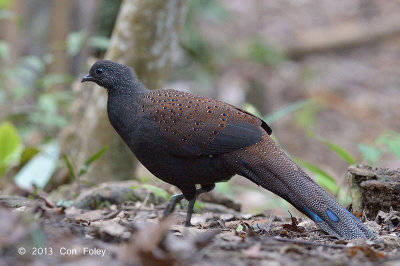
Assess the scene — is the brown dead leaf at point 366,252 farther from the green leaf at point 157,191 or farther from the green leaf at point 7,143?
the green leaf at point 7,143

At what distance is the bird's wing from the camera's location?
14.4 feet

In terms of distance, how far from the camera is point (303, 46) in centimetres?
1677

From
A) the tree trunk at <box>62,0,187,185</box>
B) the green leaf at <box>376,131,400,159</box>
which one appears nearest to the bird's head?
the tree trunk at <box>62,0,187,185</box>

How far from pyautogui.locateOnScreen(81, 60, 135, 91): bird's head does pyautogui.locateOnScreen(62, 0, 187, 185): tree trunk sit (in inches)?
57.6

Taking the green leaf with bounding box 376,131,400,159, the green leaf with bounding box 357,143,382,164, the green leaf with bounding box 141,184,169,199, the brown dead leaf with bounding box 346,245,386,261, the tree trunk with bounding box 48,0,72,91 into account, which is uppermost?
the tree trunk with bounding box 48,0,72,91

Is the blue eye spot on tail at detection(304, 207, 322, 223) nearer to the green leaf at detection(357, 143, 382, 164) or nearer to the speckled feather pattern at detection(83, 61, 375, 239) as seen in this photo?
the speckled feather pattern at detection(83, 61, 375, 239)

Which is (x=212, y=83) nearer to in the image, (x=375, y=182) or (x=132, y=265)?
(x=375, y=182)

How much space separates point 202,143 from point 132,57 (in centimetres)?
230

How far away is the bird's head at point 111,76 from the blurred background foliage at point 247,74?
1.12 m

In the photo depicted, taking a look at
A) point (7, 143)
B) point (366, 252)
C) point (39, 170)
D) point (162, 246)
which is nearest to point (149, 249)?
point (162, 246)

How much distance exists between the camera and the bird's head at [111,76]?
15.7 feet

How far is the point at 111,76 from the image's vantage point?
4828 mm

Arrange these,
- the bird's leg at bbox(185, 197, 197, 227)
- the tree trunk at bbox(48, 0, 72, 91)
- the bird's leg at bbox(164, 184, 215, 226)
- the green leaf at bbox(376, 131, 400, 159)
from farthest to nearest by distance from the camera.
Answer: the tree trunk at bbox(48, 0, 72, 91), the green leaf at bbox(376, 131, 400, 159), the bird's leg at bbox(164, 184, 215, 226), the bird's leg at bbox(185, 197, 197, 227)

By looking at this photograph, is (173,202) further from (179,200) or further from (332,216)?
(332,216)
